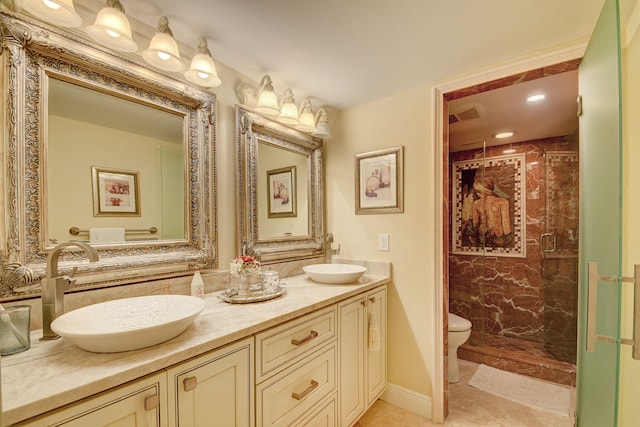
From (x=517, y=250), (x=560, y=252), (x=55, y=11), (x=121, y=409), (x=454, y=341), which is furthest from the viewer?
→ (x=517, y=250)

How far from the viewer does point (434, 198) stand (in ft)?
6.15

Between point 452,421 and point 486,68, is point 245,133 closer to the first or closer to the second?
point 486,68

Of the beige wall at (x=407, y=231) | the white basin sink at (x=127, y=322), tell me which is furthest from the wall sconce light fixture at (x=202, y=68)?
the beige wall at (x=407, y=231)

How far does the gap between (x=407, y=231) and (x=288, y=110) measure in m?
→ 1.14

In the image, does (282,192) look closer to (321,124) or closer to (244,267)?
(321,124)

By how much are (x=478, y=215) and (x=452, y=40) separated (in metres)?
2.28

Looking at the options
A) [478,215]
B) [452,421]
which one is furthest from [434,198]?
[478,215]

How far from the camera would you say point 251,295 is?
144 cm

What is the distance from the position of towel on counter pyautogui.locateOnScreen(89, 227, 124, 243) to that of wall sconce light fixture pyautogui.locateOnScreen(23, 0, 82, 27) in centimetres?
78

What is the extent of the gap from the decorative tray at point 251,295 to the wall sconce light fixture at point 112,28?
1181 millimetres

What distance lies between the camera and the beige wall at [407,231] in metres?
1.91

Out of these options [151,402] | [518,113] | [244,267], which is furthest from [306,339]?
[518,113]

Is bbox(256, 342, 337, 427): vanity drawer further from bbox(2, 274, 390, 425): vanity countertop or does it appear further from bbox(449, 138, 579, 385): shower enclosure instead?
bbox(449, 138, 579, 385): shower enclosure

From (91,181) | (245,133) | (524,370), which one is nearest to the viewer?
(91,181)
